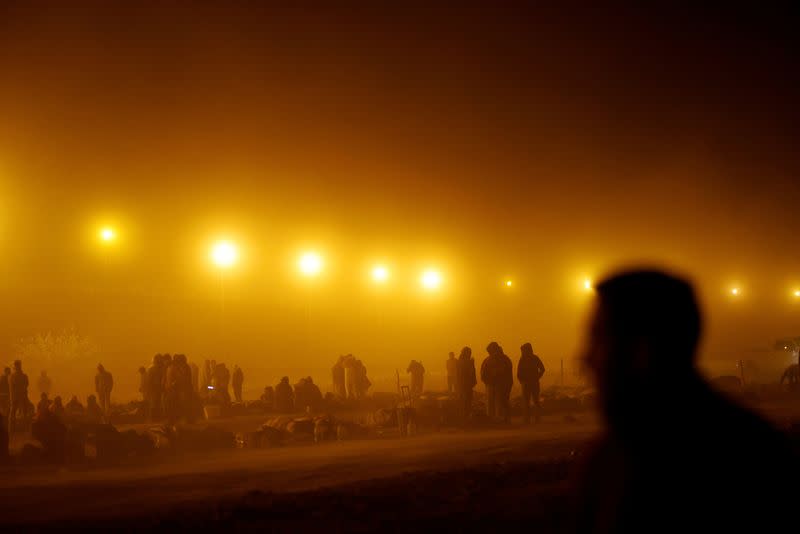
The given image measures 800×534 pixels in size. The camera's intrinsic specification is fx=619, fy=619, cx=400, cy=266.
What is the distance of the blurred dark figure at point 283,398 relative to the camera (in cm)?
2184

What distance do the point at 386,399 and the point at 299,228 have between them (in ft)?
75.2

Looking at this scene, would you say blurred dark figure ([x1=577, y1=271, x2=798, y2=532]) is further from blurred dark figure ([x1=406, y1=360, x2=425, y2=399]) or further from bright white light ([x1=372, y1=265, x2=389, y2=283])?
bright white light ([x1=372, y1=265, x2=389, y2=283])

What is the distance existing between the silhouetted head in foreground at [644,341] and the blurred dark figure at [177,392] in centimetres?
1925

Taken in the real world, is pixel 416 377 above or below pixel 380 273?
below

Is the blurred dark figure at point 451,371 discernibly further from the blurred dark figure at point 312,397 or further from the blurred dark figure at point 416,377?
the blurred dark figure at point 312,397

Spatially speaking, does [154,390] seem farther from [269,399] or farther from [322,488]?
[322,488]

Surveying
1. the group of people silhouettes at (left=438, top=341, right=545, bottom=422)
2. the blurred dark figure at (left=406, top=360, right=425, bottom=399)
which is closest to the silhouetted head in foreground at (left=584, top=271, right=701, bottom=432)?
the group of people silhouettes at (left=438, top=341, right=545, bottom=422)

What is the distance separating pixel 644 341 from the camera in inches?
81.4

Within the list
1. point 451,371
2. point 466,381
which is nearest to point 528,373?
point 466,381

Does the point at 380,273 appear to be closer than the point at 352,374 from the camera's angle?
No

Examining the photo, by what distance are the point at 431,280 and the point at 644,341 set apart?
5254 centimetres

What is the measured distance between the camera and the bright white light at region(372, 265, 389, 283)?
45.6 metres

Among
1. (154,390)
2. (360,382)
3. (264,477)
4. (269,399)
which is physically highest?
(154,390)

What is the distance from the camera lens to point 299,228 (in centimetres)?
4497
